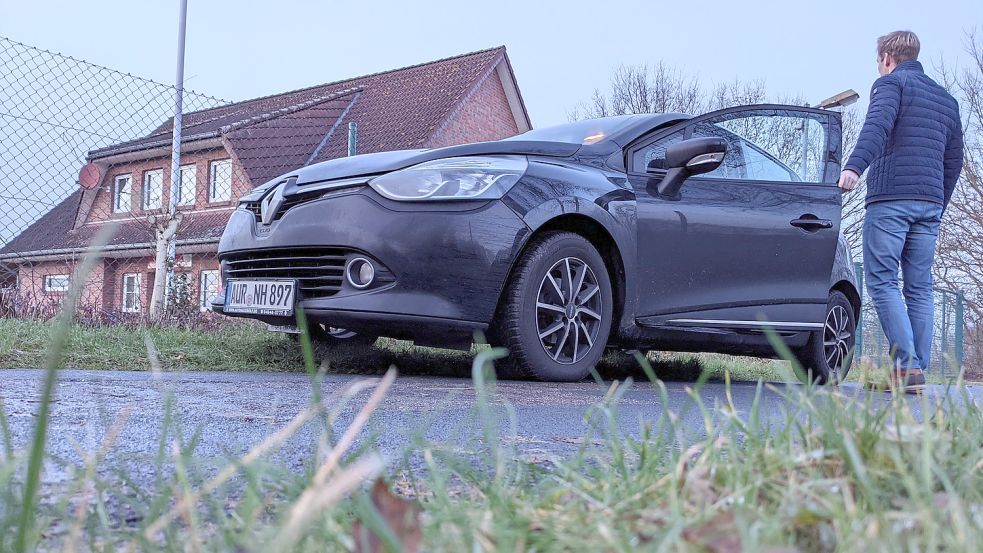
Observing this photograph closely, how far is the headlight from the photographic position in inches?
169

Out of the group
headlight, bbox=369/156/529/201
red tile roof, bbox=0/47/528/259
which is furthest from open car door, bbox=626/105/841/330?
red tile roof, bbox=0/47/528/259

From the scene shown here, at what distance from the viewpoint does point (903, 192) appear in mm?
5215

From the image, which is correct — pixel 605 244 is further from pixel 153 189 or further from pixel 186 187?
pixel 186 187

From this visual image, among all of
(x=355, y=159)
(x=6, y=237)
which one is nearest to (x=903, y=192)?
(x=355, y=159)

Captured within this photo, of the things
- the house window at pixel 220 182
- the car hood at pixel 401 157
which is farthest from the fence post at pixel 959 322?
the house window at pixel 220 182

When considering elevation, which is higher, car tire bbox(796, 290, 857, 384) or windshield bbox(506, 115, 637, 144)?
windshield bbox(506, 115, 637, 144)

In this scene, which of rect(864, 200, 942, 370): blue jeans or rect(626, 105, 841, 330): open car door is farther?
rect(864, 200, 942, 370): blue jeans

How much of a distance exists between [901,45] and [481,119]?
17.8 m

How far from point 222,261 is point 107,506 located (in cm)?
406

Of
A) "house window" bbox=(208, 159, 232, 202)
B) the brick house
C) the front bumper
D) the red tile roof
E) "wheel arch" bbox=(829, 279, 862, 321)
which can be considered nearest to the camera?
the front bumper

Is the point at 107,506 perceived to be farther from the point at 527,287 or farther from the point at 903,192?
the point at 903,192

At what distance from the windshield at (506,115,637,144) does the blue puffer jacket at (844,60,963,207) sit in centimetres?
132

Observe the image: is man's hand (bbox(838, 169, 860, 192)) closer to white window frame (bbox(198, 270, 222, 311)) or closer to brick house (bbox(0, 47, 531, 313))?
white window frame (bbox(198, 270, 222, 311))

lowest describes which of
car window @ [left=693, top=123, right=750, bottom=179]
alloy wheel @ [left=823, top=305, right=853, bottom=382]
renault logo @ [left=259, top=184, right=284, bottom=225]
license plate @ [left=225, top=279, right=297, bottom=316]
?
alloy wheel @ [left=823, top=305, right=853, bottom=382]
